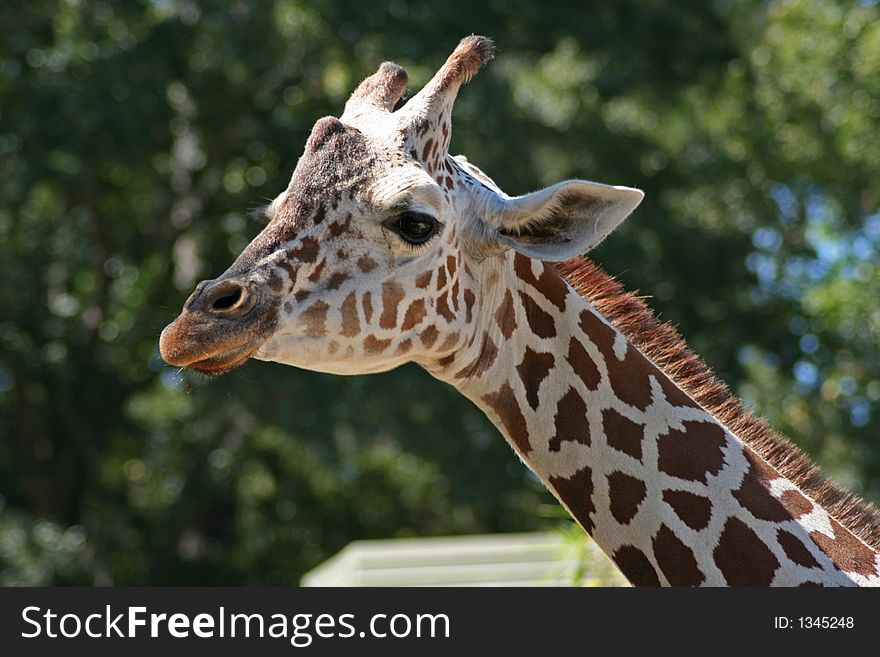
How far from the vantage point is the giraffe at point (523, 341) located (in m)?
4.29

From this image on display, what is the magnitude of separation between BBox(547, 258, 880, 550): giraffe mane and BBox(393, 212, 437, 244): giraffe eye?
678 millimetres

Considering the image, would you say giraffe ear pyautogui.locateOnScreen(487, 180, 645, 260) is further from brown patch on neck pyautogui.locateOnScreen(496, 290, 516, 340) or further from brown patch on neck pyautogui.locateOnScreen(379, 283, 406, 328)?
brown patch on neck pyautogui.locateOnScreen(379, 283, 406, 328)

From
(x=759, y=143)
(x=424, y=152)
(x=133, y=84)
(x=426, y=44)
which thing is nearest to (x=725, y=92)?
(x=759, y=143)

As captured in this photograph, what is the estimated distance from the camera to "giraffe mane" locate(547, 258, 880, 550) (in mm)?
4754

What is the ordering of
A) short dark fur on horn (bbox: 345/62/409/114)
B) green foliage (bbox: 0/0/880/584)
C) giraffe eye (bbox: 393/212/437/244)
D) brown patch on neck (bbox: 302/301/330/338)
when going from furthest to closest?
green foliage (bbox: 0/0/880/584)
short dark fur on horn (bbox: 345/62/409/114)
giraffe eye (bbox: 393/212/437/244)
brown patch on neck (bbox: 302/301/330/338)

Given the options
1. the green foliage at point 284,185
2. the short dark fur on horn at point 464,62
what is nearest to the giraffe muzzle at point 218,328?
the short dark fur on horn at point 464,62

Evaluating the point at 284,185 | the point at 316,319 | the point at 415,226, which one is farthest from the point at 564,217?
the point at 284,185

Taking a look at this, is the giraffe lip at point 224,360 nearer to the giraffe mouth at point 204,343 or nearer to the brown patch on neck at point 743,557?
the giraffe mouth at point 204,343

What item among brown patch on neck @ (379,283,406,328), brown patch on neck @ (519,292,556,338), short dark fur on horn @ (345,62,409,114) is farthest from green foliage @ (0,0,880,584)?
brown patch on neck @ (379,283,406,328)

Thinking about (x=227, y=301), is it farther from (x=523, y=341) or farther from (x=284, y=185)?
(x=284, y=185)

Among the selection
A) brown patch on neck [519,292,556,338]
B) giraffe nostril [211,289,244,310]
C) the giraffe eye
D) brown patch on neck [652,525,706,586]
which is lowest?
brown patch on neck [652,525,706,586]

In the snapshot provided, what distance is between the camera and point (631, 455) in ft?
14.9

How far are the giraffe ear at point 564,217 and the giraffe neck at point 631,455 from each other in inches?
7.4

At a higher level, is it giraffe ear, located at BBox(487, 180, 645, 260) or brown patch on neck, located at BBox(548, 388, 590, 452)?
giraffe ear, located at BBox(487, 180, 645, 260)
